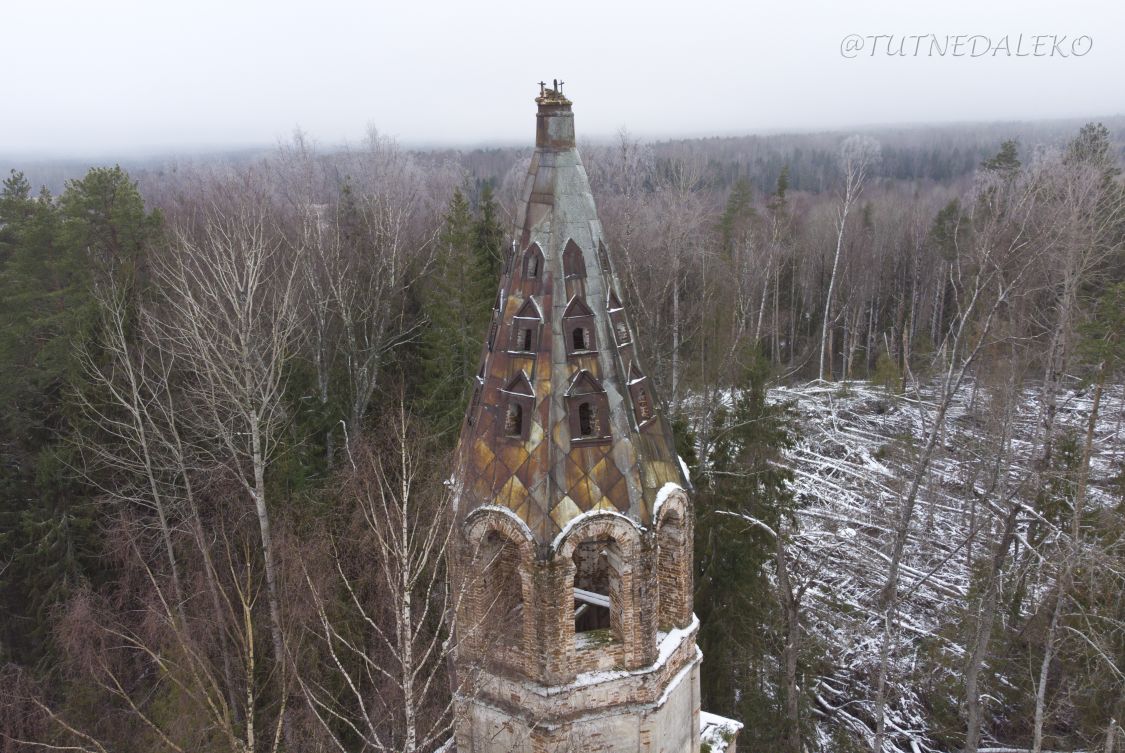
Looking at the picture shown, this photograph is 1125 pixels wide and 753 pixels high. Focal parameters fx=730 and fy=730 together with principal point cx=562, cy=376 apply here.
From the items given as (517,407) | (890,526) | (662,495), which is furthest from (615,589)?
(890,526)

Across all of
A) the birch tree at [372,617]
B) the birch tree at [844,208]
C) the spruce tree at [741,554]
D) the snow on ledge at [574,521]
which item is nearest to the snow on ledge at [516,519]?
the snow on ledge at [574,521]

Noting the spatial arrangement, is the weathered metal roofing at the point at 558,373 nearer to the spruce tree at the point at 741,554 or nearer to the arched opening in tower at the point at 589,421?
the arched opening in tower at the point at 589,421

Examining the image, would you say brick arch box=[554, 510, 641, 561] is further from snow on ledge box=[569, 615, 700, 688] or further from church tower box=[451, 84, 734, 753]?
snow on ledge box=[569, 615, 700, 688]

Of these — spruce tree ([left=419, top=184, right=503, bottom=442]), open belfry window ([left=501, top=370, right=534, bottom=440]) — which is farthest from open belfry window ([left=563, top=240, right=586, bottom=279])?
spruce tree ([left=419, top=184, right=503, bottom=442])

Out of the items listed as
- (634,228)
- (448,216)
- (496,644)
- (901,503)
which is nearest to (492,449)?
(496,644)

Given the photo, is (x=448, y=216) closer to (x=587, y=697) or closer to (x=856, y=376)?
(x=587, y=697)

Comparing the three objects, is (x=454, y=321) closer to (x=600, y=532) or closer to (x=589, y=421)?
(x=589, y=421)
